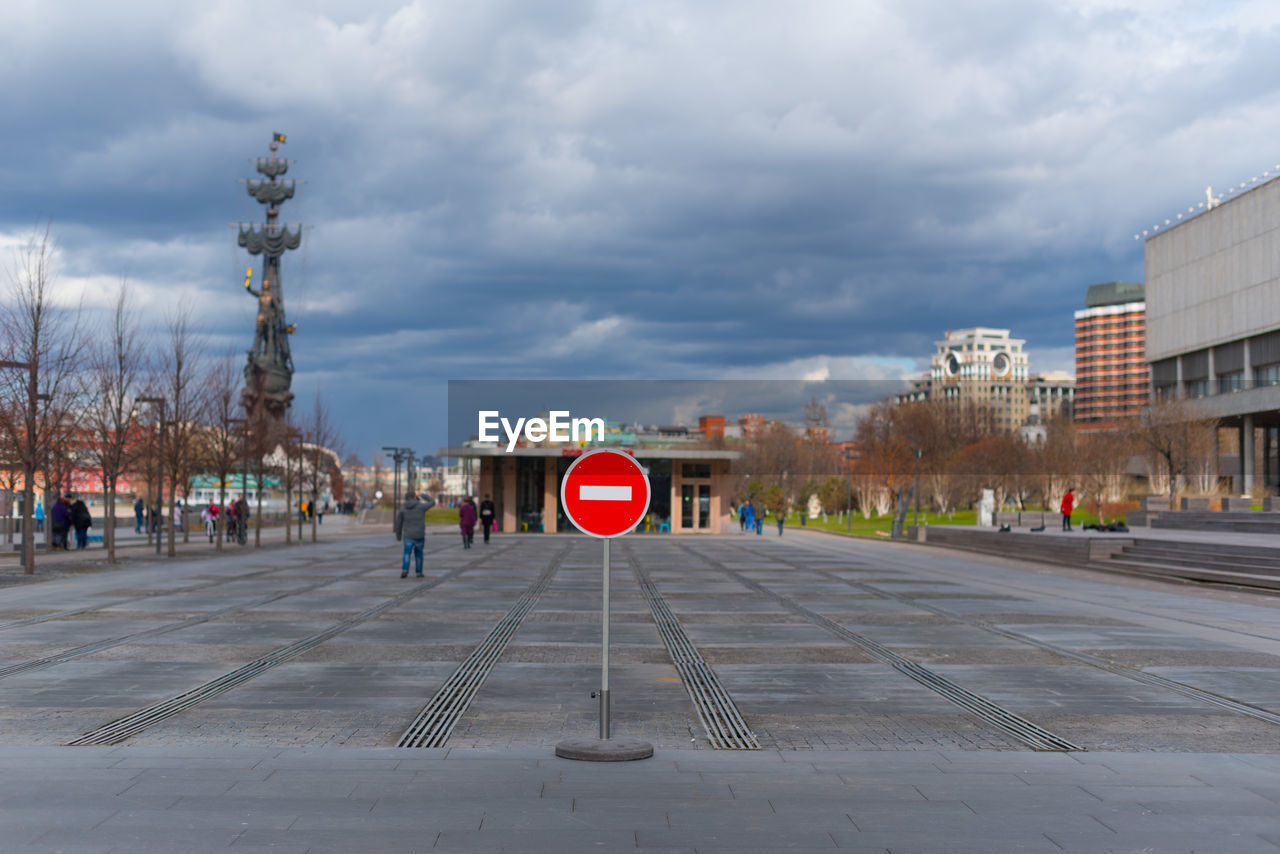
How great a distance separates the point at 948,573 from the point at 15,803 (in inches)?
998

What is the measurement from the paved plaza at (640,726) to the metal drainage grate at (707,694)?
6 cm

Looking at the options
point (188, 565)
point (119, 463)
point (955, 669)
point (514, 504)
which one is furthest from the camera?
point (514, 504)

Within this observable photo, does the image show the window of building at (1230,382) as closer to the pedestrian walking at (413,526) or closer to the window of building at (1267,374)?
the window of building at (1267,374)

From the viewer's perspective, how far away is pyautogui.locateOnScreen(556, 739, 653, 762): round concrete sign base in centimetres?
733

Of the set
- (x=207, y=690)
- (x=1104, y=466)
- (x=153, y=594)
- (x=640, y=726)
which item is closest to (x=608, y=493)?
(x=640, y=726)

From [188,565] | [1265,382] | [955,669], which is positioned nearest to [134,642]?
[955,669]

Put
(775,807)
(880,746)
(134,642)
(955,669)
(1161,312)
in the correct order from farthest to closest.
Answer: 1. (1161,312)
2. (134,642)
3. (955,669)
4. (880,746)
5. (775,807)

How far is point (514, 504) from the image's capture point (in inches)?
A: 2480

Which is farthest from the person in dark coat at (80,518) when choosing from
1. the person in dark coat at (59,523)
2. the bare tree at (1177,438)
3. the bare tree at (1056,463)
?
the bare tree at (1056,463)

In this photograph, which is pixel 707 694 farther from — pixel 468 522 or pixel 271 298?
pixel 271 298

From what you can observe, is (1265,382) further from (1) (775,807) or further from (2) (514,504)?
(1) (775,807)

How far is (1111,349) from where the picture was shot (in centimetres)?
19412

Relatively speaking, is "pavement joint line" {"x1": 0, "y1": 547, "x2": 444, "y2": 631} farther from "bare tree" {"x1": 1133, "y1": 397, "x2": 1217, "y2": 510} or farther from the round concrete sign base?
"bare tree" {"x1": 1133, "y1": 397, "x2": 1217, "y2": 510}

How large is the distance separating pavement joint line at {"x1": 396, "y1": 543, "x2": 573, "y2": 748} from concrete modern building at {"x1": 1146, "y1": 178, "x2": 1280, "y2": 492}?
198 ft
